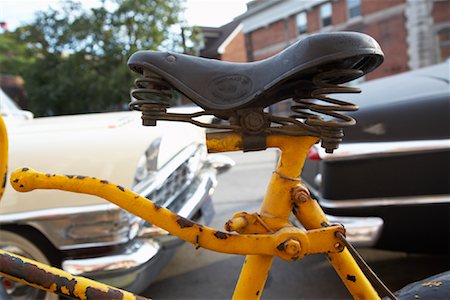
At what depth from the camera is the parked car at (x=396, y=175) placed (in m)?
2.31

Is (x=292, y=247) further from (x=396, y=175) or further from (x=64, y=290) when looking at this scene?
(x=396, y=175)

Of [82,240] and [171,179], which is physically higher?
[171,179]

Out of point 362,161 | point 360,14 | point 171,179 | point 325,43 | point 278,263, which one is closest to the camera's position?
point 325,43

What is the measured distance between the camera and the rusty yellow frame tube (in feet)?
3.88

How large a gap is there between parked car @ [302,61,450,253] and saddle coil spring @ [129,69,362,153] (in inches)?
50.6

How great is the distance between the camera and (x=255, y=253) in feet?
3.76

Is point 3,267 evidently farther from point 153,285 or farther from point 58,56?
point 58,56

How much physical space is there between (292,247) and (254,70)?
20.1 inches

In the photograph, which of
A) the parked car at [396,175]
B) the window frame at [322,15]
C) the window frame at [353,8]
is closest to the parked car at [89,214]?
the parked car at [396,175]

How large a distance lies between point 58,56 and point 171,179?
20.1 metres

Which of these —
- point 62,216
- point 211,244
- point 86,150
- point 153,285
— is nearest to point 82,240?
point 62,216

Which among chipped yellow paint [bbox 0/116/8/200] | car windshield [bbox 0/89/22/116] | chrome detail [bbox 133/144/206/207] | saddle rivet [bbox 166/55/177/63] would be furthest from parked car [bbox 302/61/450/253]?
car windshield [bbox 0/89/22/116]

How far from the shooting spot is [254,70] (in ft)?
3.81

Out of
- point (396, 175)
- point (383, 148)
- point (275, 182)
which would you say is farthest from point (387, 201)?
point (275, 182)
